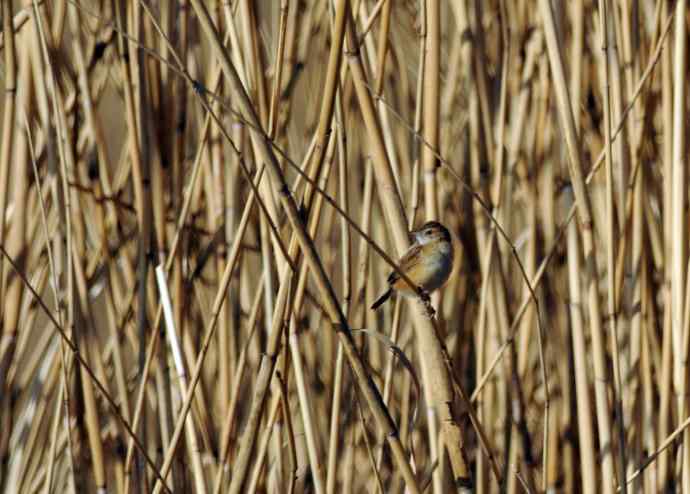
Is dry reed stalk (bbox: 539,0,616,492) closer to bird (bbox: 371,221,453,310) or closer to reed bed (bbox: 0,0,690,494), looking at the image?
reed bed (bbox: 0,0,690,494)

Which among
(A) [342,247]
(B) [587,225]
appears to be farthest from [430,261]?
(B) [587,225]

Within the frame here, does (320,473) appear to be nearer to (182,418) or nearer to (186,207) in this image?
(182,418)

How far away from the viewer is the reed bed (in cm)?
147

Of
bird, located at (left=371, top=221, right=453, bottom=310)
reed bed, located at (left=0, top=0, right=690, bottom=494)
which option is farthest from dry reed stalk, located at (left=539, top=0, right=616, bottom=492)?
bird, located at (left=371, top=221, right=453, bottom=310)

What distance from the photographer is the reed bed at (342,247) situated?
147 cm

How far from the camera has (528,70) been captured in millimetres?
2053

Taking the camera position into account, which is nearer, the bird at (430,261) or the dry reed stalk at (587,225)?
the dry reed stalk at (587,225)

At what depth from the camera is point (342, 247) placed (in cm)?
184

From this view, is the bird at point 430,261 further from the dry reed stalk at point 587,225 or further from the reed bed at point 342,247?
the dry reed stalk at point 587,225

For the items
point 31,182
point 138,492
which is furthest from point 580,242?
point 31,182

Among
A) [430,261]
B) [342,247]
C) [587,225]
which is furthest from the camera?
[430,261]

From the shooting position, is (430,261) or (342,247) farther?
(430,261)

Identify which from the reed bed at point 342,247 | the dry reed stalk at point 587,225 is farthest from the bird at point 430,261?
the dry reed stalk at point 587,225

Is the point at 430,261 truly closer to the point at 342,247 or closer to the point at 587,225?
the point at 342,247
